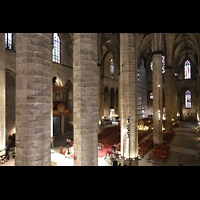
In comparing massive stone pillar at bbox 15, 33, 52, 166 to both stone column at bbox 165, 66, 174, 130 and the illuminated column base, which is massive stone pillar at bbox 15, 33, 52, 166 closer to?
the illuminated column base

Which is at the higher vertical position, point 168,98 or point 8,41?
point 8,41

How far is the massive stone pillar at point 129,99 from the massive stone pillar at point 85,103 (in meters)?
4.68

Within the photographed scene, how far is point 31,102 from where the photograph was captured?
401 cm

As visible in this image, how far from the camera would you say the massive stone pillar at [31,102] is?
3.98 metres

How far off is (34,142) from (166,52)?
24.0 metres

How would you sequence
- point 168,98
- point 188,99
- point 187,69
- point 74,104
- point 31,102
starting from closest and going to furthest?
point 31,102 → point 74,104 → point 168,98 → point 188,99 → point 187,69

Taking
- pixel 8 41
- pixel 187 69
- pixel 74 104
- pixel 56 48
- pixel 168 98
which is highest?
pixel 187 69

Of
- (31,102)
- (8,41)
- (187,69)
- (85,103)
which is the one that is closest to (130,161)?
(85,103)

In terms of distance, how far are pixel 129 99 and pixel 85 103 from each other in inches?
197

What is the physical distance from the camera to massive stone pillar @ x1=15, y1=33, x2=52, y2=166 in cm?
398

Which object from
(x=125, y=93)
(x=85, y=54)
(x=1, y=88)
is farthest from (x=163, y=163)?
(x=1, y=88)

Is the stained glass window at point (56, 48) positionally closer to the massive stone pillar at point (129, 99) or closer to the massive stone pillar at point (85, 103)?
the massive stone pillar at point (129, 99)

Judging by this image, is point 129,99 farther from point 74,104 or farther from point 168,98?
point 168,98
